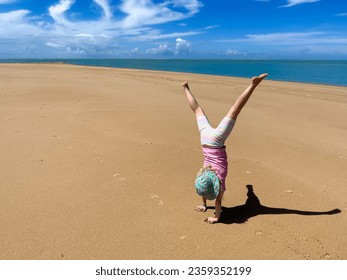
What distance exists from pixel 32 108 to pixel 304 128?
945 cm

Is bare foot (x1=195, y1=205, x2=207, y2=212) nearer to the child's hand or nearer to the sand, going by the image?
the sand

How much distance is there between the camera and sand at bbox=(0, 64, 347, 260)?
3410 millimetres

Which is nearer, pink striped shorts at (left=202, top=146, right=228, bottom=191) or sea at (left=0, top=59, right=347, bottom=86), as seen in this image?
pink striped shorts at (left=202, top=146, right=228, bottom=191)

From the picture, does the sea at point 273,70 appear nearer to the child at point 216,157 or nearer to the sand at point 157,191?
the sand at point 157,191

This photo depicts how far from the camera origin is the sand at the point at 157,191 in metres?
3.41

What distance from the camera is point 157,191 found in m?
4.70

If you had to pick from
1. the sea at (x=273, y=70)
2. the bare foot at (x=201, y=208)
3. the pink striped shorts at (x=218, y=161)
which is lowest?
the bare foot at (x=201, y=208)

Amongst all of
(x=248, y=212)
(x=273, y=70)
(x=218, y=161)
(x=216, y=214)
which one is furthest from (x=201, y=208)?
(x=273, y=70)

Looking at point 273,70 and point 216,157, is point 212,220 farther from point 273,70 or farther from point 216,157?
point 273,70

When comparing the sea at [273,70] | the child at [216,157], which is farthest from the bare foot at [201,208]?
the sea at [273,70]

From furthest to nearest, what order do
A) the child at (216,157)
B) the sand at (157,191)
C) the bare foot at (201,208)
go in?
the bare foot at (201,208), the child at (216,157), the sand at (157,191)

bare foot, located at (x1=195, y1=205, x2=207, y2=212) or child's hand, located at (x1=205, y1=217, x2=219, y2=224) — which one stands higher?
bare foot, located at (x1=195, y1=205, x2=207, y2=212)

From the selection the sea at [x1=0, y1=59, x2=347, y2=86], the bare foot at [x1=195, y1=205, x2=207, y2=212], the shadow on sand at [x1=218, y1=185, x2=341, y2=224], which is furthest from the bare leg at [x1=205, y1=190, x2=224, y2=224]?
the sea at [x1=0, y1=59, x2=347, y2=86]
